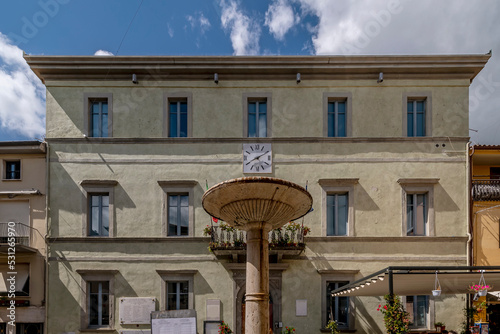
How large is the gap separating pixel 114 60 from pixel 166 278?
26.7 feet

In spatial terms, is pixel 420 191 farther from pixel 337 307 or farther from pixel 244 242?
pixel 244 242

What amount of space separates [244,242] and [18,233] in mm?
8102

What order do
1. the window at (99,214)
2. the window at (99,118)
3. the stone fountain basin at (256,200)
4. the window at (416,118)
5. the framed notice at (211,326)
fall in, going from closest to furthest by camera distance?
the stone fountain basin at (256,200)
the framed notice at (211,326)
the window at (99,214)
the window at (416,118)
the window at (99,118)

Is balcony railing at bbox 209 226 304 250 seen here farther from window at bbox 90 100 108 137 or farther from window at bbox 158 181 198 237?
window at bbox 90 100 108 137

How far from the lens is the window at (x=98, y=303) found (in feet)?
46.6

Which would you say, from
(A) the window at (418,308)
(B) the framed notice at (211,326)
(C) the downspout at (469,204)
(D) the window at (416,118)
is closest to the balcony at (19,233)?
(B) the framed notice at (211,326)

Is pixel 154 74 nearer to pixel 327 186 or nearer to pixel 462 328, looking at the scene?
pixel 327 186

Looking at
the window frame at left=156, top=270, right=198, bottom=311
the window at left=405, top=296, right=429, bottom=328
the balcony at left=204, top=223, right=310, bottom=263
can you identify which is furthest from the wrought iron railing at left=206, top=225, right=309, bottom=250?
the window at left=405, top=296, right=429, bottom=328

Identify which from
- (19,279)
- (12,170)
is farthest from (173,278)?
(12,170)

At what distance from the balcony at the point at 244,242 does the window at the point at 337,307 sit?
1.73 metres

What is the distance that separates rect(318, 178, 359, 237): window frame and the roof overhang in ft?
12.8

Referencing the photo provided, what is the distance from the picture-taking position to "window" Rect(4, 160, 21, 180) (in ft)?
48.5

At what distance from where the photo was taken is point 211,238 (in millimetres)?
14062

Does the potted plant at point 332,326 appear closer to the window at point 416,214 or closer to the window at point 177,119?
the window at point 416,214
